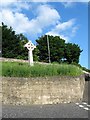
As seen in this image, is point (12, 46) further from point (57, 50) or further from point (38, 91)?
point (38, 91)

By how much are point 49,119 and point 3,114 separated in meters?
2.21

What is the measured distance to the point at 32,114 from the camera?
15695 mm

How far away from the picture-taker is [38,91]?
2078 cm

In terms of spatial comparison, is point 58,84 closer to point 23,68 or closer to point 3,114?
point 23,68

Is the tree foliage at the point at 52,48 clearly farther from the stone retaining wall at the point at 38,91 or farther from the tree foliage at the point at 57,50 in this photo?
the stone retaining wall at the point at 38,91

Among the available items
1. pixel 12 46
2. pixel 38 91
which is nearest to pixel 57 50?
pixel 12 46

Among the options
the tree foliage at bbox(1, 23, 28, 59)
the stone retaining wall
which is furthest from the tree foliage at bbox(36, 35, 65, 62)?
the stone retaining wall

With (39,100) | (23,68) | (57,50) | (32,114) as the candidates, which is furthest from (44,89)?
(57,50)

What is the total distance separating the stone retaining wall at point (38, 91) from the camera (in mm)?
20172

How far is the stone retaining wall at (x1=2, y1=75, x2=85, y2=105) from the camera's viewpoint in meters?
20.2

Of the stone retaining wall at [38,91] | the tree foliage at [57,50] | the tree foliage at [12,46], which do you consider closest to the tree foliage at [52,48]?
the tree foliage at [57,50]

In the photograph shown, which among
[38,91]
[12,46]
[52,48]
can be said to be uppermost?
[52,48]

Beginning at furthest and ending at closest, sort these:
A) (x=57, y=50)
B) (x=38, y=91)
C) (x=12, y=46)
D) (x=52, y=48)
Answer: (x=52, y=48)
(x=57, y=50)
(x=12, y=46)
(x=38, y=91)

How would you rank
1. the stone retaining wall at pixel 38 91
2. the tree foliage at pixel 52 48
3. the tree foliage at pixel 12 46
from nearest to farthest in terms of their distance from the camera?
the stone retaining wall at pixel 38 91 < the tree foliage at pixel 12 46 < the tree foliage at pixel 52 48
